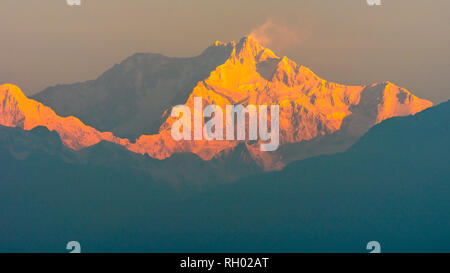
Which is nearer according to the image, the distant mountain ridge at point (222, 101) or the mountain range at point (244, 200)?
the mountain range at point (244, 200)

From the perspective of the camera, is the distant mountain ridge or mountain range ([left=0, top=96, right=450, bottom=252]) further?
the distant mountain ridge

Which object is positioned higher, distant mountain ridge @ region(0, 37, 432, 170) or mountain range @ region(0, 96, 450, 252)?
distant mountain ridge @ region(0, 37, 432, 170)

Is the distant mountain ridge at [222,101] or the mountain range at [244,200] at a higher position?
the distant mountain ridge at [222,101]

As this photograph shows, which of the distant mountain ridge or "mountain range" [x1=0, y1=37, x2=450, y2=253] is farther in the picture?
the distant mountain ridge

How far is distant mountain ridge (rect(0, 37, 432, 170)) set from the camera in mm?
85938

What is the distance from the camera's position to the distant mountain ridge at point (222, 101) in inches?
3383

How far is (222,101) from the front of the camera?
9081 centimetres

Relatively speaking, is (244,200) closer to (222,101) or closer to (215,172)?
(215,172)

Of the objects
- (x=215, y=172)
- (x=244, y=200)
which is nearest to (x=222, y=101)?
(x=215, y=172)

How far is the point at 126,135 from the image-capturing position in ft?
289
